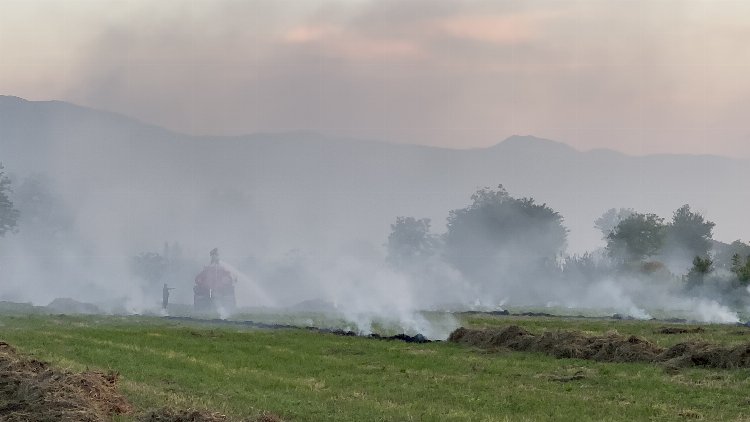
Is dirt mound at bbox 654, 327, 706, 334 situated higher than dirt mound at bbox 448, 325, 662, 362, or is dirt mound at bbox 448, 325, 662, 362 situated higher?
dirt mound at bbox 654, 327, 706, 334

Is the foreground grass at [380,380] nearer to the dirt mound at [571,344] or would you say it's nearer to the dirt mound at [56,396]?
the dirt mound at [56,396]

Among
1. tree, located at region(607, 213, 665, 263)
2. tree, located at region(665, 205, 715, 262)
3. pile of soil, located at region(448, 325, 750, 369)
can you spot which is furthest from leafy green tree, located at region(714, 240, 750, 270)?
pile of soil, located at region(448, 325, 750, 369)

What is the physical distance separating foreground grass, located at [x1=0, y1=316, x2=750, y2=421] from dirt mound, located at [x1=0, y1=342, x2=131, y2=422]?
4.32 ft

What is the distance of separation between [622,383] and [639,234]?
5139 inches

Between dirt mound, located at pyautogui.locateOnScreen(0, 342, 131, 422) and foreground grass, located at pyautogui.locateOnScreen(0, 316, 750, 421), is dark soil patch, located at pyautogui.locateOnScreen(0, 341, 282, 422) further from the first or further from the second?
foreground grass, located at pyautogui.locateOnScreen(0, 316, 750, 421)

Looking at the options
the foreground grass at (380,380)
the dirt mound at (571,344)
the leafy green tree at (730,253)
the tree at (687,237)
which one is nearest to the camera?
the foreground grass at (380,380)

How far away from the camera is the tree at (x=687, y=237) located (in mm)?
167250

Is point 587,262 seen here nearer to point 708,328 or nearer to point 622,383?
point 708,328

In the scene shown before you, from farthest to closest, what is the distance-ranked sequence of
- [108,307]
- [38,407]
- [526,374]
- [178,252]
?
[178,252], [108,307], [526,374], [38,407]

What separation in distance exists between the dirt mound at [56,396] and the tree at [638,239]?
139 meters

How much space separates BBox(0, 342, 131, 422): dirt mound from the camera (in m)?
23.4

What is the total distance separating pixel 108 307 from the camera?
339 feet

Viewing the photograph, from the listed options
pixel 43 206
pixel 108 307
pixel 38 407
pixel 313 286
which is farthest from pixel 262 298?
pixel 38 407

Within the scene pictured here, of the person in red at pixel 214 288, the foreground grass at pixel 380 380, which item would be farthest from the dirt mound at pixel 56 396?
the person in red at pixel 214 288
